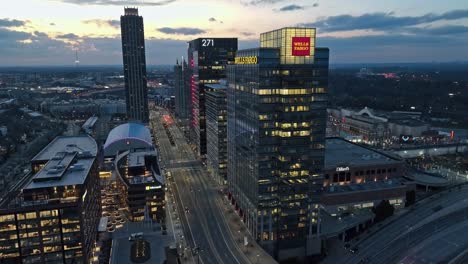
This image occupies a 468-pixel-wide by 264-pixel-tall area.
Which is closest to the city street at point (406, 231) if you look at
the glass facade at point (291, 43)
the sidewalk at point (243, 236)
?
the sidewalk at point (243, 236)

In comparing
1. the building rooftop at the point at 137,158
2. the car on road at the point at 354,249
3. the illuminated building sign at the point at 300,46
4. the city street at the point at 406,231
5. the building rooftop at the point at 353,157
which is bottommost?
the car on road at the point at 354,249

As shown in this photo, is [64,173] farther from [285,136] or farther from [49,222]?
[285,136]

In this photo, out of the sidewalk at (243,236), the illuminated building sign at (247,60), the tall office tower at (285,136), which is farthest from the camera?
the illuminated building sign at (247,60)

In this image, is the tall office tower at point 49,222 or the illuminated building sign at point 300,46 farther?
the illuminated building sign at point 300,46

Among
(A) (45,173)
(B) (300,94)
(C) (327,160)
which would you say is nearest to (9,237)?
(A) (45,173)

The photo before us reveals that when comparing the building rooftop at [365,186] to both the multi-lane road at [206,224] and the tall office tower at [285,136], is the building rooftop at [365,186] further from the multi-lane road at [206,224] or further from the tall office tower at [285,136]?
the multi-lane road at [206,224]

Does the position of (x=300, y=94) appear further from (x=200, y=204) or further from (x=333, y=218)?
(x=200, y=204)

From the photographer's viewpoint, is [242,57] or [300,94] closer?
[300,94]

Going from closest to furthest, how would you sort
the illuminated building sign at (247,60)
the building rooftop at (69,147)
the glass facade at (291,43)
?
1. the glass facade at (291,43)
2. the illuminated building sign at (247,60)
3. the building rooftop at (69,147)
